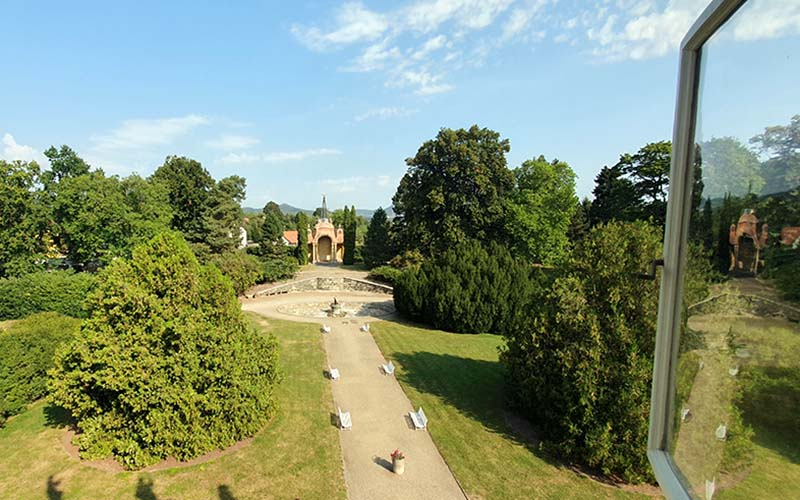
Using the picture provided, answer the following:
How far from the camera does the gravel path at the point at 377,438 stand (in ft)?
24.1

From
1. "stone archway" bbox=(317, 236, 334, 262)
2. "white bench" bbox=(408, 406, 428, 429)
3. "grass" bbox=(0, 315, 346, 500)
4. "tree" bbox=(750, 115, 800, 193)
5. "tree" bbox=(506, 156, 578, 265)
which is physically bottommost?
"grass" bbox=(0, 315, 346, 500)

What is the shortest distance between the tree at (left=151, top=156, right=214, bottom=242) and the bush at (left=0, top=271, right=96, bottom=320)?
30.7ft

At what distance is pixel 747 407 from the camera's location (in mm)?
1431

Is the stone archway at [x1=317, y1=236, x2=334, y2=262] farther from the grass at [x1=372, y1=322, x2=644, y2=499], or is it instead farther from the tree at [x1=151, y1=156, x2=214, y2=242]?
the grass at [x1=372, y1=322, x2=644, y2=499]

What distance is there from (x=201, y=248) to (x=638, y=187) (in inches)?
1215

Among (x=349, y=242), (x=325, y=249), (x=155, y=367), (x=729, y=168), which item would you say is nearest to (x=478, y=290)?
(x=155, y=367)

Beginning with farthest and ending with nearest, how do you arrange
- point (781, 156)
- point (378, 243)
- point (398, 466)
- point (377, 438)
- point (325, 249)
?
point (325, 249)
point (378, 243)
point (377, 438)
point (398, 466)
point (781, 156)

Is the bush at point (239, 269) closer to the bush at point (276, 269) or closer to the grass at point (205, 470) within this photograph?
the bush at point (276, 269)

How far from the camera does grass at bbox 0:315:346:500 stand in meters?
7.05

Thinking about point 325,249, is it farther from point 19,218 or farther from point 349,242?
point 19,218

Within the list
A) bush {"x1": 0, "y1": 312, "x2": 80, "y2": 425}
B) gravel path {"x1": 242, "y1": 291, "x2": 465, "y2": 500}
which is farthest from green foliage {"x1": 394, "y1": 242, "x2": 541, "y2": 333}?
bush {"x1": 0, "y1": 312, "x2": 80, "y2": 425}

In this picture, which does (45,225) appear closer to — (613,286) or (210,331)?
(210,331)

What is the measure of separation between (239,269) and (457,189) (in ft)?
53.7

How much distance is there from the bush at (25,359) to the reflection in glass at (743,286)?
12873 millimetres
